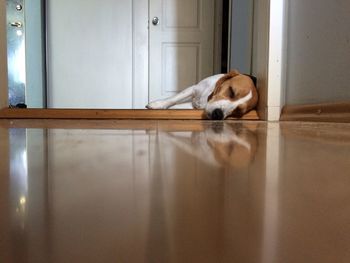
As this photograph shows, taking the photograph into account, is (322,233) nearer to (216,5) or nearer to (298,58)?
(298,58)

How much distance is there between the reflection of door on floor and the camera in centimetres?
360

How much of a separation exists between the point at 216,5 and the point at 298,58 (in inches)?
78.3

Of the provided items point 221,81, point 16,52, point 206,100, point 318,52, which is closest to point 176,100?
point 206,100

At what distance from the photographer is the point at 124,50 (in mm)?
3648

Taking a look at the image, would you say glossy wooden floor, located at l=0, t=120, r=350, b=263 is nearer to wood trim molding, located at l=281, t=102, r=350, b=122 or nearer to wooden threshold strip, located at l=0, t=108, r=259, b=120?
wood trim molding, located at l=281, t=102, r=350, b=122

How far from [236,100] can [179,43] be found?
153cm

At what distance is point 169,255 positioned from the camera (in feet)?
0.56

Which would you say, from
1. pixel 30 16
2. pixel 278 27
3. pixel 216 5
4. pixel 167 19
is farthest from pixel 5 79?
pixel 216 5

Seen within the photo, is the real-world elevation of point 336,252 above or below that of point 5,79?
below

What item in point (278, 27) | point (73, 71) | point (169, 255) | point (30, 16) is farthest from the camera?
point (73, 71)

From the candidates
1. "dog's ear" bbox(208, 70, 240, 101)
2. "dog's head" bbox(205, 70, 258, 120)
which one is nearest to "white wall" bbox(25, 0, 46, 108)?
"dog's ear" bbox(208, 70, 240, 101)

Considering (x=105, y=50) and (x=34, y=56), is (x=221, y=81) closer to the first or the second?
(x=105, y=50)

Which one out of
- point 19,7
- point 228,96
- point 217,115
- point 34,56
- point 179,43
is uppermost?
point 19,7

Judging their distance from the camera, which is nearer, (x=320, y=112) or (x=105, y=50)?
(x=320, y=112)
